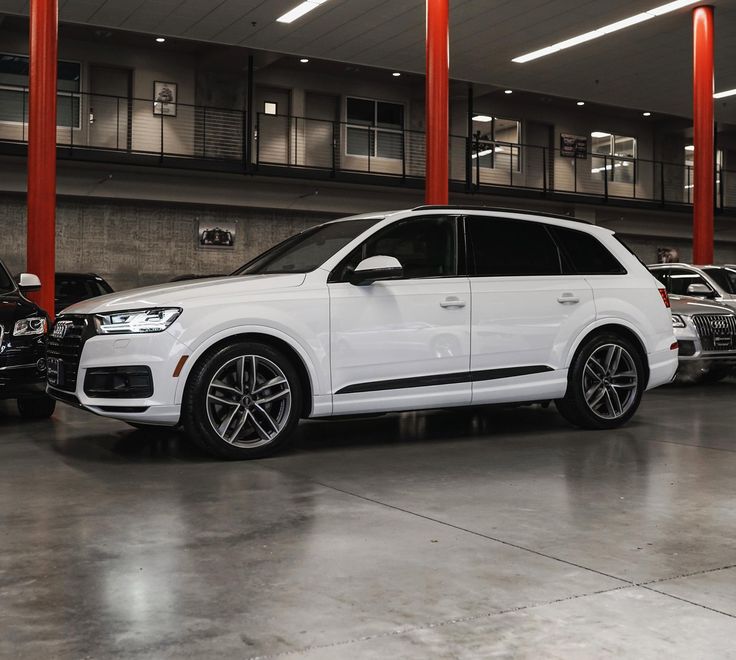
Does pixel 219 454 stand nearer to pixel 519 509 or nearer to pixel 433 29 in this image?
pixel 519 509

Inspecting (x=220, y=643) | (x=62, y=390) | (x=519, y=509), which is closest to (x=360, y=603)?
(x=220, y=643)

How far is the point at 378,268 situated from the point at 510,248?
1.32m

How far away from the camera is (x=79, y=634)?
8.84 feet

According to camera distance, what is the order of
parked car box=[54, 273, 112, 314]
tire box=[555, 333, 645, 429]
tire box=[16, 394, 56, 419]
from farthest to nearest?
parked car box=[54, 273, 112, 314] < tire box=[16, 394, 56, 419] < tire box=[555, 333, 645, 429]

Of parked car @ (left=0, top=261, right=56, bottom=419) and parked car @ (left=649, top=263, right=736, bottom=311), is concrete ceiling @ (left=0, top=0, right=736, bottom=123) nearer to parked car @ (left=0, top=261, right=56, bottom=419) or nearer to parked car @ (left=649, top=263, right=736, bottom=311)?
parked car @ (left=649, top=263, right=736, bottom=311)

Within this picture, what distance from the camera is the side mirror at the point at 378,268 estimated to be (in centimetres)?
578

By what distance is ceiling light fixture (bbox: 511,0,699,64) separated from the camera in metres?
16.9

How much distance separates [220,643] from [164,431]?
441 centimetres

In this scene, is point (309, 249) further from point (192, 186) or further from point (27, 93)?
point (27, 93)

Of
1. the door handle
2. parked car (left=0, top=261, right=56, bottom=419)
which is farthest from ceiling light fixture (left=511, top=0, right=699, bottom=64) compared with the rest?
parked car (left=0, top=261, right=56, bottom=419)

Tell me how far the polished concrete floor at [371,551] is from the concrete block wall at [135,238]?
16126mm

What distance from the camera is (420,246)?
6348 mm

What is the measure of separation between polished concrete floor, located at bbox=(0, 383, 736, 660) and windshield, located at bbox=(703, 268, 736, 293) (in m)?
5.35

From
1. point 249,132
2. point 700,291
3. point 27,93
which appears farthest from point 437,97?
point 27,93
